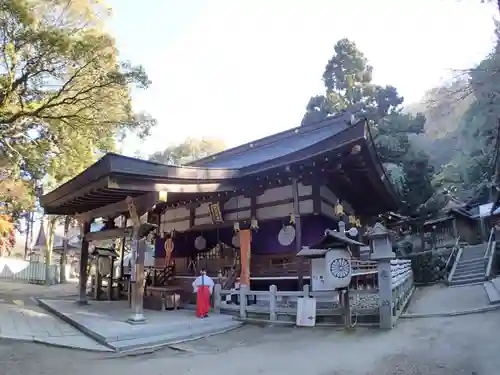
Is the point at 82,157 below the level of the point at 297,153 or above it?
above

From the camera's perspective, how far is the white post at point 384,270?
7137 mm

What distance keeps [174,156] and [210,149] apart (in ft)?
15.7

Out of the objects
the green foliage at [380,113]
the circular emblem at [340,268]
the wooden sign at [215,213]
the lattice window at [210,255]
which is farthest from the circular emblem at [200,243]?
the green foliage at [380,113]

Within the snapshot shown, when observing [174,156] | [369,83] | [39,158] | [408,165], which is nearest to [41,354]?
[39,158]

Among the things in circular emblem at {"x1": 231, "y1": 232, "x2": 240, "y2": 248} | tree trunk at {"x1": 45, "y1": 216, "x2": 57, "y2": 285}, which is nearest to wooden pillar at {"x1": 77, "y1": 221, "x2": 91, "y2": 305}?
circular emblem at {"x1": 231, "y1": 232, "x2": 240, "y2": 248}

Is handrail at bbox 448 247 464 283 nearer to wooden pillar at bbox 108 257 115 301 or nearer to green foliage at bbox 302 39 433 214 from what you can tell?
green foliage at bbox 302 39 433 214

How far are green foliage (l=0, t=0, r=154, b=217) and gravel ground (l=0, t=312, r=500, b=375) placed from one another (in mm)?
8039

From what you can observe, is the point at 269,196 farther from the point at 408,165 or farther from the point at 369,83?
the point at 369,83

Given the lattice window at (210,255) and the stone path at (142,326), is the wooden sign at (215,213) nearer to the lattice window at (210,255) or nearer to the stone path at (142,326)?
the lattice window at (210,255)

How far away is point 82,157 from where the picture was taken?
13.8m

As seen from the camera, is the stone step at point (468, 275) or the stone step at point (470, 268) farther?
the stone step at point (470, 268)

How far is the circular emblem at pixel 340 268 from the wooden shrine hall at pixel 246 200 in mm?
2349

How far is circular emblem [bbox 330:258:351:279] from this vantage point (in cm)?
732

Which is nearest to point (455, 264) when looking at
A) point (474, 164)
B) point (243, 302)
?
point (474, 164)
